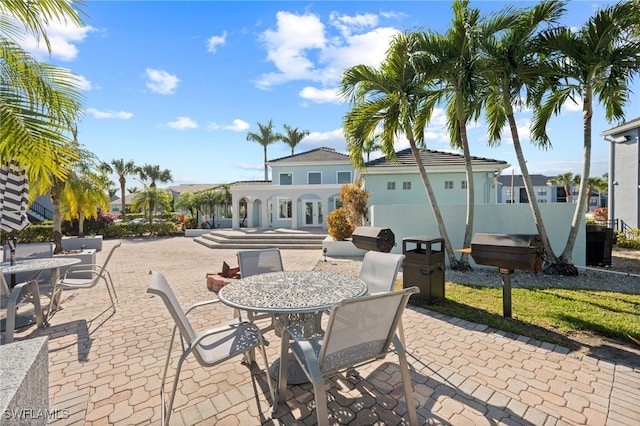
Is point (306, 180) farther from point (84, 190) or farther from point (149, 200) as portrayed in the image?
point (84, 190)

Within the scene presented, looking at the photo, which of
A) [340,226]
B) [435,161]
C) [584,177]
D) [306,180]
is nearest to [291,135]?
[306,180]

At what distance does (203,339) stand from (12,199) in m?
6.93

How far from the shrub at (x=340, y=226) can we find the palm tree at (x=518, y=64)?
7331mm

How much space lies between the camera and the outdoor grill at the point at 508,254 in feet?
16.9

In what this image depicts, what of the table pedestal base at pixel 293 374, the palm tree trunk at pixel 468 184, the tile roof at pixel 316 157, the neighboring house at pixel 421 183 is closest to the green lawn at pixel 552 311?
the palm tree trunk at pixel 468 184

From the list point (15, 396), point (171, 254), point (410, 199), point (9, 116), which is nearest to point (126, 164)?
point (171, 254)

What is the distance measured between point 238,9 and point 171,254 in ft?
39.9

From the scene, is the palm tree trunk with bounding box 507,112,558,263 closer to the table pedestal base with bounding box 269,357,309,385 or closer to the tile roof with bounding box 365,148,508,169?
the tile roof with bounding box 365,148,508,169

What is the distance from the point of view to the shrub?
14.0 metres

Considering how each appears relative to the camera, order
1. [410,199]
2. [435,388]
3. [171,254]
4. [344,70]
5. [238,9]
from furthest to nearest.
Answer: [410,199] → [171,254] → [344,70] → [238,9] → [435,388]

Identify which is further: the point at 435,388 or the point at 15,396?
the point at 435,388

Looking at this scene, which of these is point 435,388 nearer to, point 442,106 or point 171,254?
point 442,106

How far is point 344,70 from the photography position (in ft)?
29.9

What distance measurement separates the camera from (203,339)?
3242 millimetres
